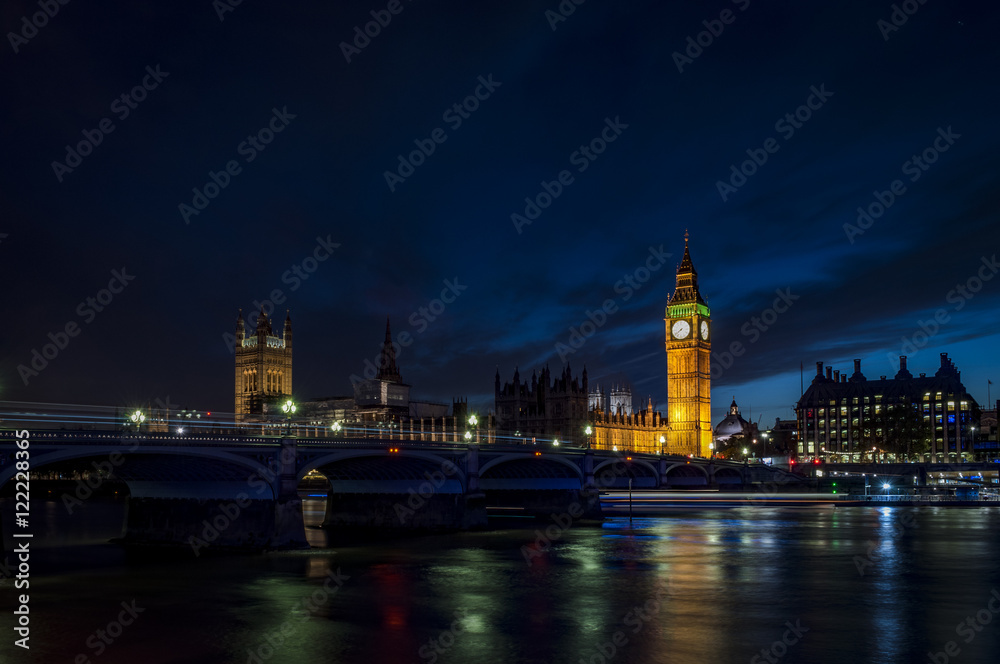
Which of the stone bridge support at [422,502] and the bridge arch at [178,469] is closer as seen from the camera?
the bridge arch at [178,469]

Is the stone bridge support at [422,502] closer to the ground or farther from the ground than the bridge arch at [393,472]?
closer to the ground

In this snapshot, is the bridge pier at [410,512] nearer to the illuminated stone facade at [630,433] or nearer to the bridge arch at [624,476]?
the bridge arch at [624,476]

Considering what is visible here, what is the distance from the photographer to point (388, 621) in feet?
94.5

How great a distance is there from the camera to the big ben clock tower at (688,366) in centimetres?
18912

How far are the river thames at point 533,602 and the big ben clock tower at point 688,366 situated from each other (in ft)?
434

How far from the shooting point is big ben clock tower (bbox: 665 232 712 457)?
189125 millimetres

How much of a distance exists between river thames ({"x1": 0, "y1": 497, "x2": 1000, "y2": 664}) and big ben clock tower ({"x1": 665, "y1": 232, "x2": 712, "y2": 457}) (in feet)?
434

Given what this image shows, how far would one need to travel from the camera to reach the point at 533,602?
32.1m

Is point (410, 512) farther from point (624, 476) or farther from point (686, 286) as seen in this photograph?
point (686, 286)

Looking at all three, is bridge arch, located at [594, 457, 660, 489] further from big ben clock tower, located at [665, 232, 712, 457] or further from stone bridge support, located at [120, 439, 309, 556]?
stone bridge support, located at [120, 439, 309, 556]

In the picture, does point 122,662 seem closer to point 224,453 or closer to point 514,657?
point 514,657

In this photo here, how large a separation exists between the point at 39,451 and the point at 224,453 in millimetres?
9284

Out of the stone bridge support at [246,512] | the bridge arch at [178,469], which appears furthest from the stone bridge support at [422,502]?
the bridge arch at [178,469]

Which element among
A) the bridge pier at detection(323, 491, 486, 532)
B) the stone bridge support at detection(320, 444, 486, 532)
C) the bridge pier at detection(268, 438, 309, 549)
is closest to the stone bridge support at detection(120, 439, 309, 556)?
the bridge pier at detection(268, 438, 309, 549)
